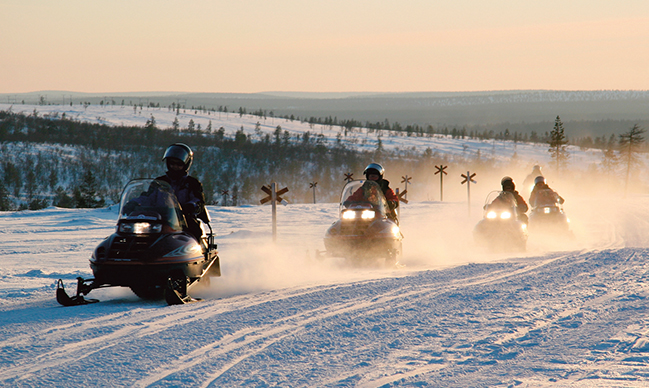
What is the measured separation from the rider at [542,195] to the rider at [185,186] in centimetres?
1420

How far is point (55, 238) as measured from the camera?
20109mm

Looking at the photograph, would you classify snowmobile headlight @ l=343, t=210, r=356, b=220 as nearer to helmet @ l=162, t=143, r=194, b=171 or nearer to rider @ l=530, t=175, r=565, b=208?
helmet @ l=162, t=143, r=194, b=171

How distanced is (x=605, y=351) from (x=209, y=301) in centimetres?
507

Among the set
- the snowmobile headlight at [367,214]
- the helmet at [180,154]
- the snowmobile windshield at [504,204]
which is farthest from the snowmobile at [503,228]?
the helmet at [180,154]

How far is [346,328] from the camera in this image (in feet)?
20.6

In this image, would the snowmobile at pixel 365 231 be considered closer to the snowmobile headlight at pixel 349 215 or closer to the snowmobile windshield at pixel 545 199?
the snowmobile headlight at pixel 349 215

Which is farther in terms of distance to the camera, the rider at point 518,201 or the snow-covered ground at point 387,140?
the snow-covered ground at point 387,140

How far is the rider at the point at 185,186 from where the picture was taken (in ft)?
27.4

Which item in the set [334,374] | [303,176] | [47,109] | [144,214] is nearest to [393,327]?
[334,374]

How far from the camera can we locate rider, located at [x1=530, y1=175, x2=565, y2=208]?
1917 centimetres

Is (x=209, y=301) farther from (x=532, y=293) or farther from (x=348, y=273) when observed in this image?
(x=532, y=293)

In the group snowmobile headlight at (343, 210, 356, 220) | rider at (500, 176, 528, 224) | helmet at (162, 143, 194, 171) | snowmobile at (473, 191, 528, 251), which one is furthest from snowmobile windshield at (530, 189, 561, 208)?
helmet at (162, 143, 194, 171)

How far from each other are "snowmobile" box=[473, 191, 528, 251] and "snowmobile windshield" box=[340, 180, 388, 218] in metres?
4.21

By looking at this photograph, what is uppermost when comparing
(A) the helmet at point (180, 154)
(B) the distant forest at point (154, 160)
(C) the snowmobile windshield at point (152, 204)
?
(A) the helmet at point (180, 154)
